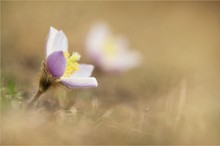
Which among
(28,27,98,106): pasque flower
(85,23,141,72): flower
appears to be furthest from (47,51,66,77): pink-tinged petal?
(85,23,141,72): flower

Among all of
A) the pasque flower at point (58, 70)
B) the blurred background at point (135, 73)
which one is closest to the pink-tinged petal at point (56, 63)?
the pasque flower at point (58, 70)

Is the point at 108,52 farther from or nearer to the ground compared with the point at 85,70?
nearer to the ground

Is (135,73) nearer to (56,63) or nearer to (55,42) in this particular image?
(55,42)

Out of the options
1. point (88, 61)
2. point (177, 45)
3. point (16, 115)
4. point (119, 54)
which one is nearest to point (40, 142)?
point (16, 115)

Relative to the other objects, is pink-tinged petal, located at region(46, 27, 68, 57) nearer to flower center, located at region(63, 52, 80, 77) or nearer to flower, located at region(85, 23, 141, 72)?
flower center, located at region(63, 52, 80, 77)

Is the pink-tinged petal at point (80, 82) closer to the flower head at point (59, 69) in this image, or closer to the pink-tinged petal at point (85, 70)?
the flower head at point (59, 69)

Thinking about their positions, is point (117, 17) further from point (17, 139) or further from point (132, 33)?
point (17, 139)

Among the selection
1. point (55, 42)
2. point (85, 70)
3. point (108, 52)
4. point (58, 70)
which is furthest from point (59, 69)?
point (108, 52)

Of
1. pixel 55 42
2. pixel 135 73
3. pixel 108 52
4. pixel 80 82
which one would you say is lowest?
pixel 135 73
